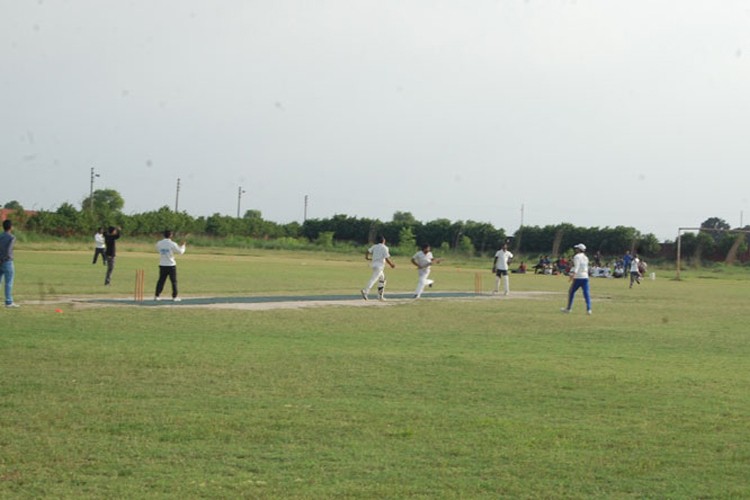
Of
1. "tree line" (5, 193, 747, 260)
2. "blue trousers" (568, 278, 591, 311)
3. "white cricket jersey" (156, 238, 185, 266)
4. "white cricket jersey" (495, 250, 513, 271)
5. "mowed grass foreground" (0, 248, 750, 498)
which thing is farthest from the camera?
"tree line" (5, 193, 747, 260)

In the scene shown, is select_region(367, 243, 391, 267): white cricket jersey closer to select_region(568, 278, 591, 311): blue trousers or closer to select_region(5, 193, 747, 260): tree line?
select_region(568, 278, 591, 311): blue trousers

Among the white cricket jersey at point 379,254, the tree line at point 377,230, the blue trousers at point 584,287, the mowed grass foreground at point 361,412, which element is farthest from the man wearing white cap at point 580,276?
the tree line at point 377,230

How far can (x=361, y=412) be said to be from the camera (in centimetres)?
880

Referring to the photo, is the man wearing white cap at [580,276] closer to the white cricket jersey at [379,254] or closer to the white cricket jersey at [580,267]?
the white cricket jersey at [580,267]

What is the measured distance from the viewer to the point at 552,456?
7.23 m

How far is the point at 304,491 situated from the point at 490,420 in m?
2.77

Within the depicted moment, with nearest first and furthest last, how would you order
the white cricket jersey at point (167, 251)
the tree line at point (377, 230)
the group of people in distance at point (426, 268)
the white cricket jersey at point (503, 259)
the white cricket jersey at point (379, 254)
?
the white cricket jersey at point (167, 251) → the group of people in distance at point (426, 268) → the white cricket jersey at point (379, 254) → the white cricket jersey at point (503, 259) → the tree line at point (377, 230)

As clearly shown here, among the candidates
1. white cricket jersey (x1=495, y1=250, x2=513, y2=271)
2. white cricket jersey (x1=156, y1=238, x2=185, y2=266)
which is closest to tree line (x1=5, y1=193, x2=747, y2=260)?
white cricket jersey (x1=495, y1=250, x2=513, y2=271)

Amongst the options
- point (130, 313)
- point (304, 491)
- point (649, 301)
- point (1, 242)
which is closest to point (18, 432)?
point (304, 491)

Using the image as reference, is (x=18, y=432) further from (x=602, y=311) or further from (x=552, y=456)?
(x=602, y=311)

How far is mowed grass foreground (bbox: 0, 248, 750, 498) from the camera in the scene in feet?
21.2

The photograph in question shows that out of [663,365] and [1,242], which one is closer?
[663,365]

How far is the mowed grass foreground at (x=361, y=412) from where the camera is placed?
21.2ft

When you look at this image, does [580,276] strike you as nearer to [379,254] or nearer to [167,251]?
[379,254]
